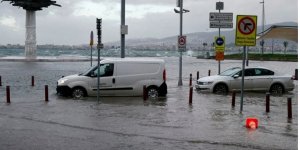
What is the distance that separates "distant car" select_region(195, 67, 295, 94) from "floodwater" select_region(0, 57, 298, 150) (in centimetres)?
358

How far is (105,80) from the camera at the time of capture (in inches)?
761

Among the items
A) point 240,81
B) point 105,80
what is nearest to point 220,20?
point 240,81

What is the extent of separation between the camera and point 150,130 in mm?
11219

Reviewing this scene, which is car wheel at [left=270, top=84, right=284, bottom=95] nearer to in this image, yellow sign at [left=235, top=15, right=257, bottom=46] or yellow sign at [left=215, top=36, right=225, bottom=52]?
yellow sign at [left=215, top=36, right=225, bottom=52]

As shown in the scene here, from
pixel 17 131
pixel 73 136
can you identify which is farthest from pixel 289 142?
pixel 17 131

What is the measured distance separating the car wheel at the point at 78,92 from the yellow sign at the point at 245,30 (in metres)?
7.49

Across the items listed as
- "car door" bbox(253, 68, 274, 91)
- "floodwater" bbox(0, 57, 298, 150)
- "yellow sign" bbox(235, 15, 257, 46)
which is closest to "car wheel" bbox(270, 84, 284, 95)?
"car door" bbox(253, 68, 274, 91)

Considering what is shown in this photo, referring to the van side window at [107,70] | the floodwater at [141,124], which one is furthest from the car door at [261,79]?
the van side window at [107,70]

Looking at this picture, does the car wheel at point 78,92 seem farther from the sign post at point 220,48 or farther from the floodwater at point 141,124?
the sign post at point 220,48

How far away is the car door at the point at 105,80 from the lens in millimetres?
19328

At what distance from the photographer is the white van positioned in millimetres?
19266

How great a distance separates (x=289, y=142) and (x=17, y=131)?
5.75 meters

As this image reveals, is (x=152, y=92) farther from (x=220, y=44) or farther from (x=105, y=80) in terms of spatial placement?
(x=220, y=44)

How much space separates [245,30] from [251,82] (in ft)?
29.3
